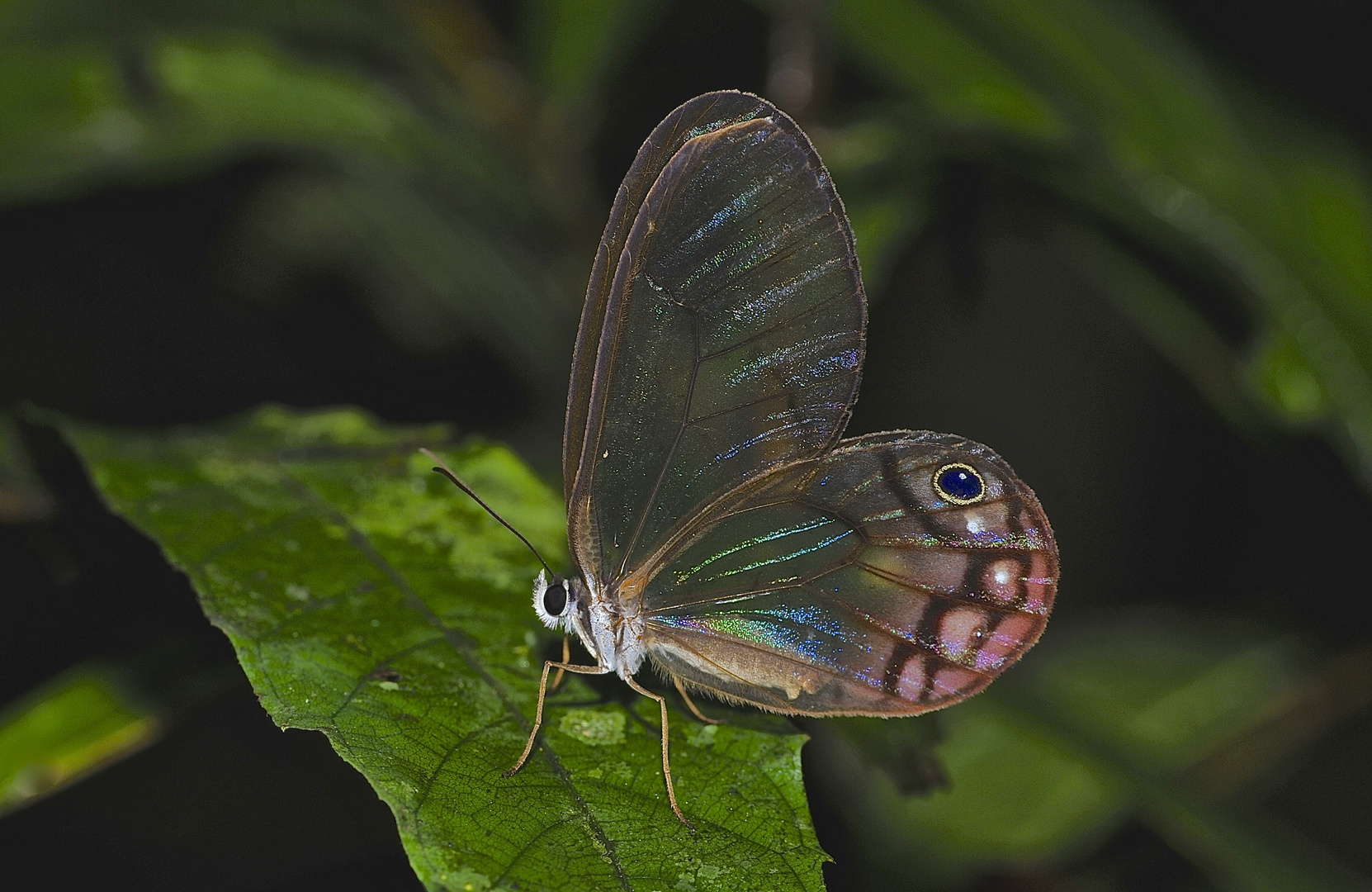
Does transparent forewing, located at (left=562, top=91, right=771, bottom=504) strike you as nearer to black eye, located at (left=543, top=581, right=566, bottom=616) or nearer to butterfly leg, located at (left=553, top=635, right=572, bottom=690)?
black eye, located at (left=543, top=581, right=566, bottom=616)

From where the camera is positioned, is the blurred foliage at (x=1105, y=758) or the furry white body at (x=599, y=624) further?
the blurred foliage at (x=1105, y=758)

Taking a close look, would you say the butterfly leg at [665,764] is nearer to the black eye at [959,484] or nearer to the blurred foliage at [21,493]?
the black eye at [959,484]

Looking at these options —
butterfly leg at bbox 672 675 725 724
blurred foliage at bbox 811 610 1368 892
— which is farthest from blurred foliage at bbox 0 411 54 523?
blurred foliage at bbox 811 610 1368 892

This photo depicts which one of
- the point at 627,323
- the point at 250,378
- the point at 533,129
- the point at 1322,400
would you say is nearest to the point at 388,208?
the point at 533,129

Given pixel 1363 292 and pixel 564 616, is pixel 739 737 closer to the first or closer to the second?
pixel 564 616

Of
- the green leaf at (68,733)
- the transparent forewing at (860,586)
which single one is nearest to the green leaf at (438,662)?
the transparent forewing at (860,586)
